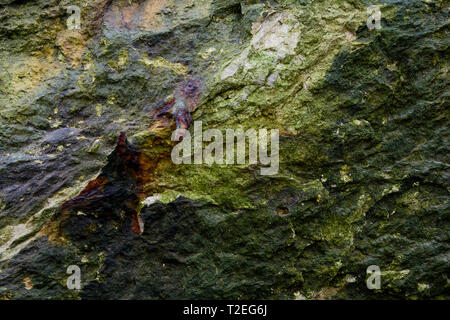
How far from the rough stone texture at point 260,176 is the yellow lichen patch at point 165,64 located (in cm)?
7

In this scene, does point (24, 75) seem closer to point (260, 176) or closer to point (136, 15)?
point (136, 15)

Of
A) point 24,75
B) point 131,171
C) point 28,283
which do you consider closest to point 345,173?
point 131,171

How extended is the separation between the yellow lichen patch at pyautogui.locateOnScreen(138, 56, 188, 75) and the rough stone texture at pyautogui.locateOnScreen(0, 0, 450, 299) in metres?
0.07

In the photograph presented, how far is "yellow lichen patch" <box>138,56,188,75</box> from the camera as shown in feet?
10.1

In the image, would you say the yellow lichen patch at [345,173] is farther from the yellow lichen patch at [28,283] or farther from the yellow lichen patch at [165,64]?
the yellow lichen patch at [28,283]

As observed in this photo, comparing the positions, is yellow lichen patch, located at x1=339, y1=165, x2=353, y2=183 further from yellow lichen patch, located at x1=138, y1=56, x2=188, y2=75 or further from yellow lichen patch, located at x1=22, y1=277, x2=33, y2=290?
yellow lichen patch, located at x1=22, y1=277, x2=33, y2=290

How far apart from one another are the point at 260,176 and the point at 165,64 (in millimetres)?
1065

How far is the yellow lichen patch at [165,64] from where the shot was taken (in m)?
3.09

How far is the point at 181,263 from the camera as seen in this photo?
2844mm

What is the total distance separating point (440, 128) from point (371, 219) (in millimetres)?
775

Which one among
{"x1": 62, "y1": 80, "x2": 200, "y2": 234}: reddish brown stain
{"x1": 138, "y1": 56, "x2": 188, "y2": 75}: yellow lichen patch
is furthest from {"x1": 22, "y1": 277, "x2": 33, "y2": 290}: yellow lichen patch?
{"x1": 138, "y1": 56, "x2": 188, "y2": 75}: yellow lichen patch

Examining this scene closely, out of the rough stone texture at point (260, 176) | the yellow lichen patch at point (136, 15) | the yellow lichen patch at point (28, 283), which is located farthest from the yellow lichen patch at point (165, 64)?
the yellow lichen patch at point (28, 283)

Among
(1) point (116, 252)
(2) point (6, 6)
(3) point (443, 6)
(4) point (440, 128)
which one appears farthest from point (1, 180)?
(3) point (443, 6)

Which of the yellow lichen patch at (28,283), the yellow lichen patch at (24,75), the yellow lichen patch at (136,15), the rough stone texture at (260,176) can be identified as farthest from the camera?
the yellow lichen patch at (136,15)
